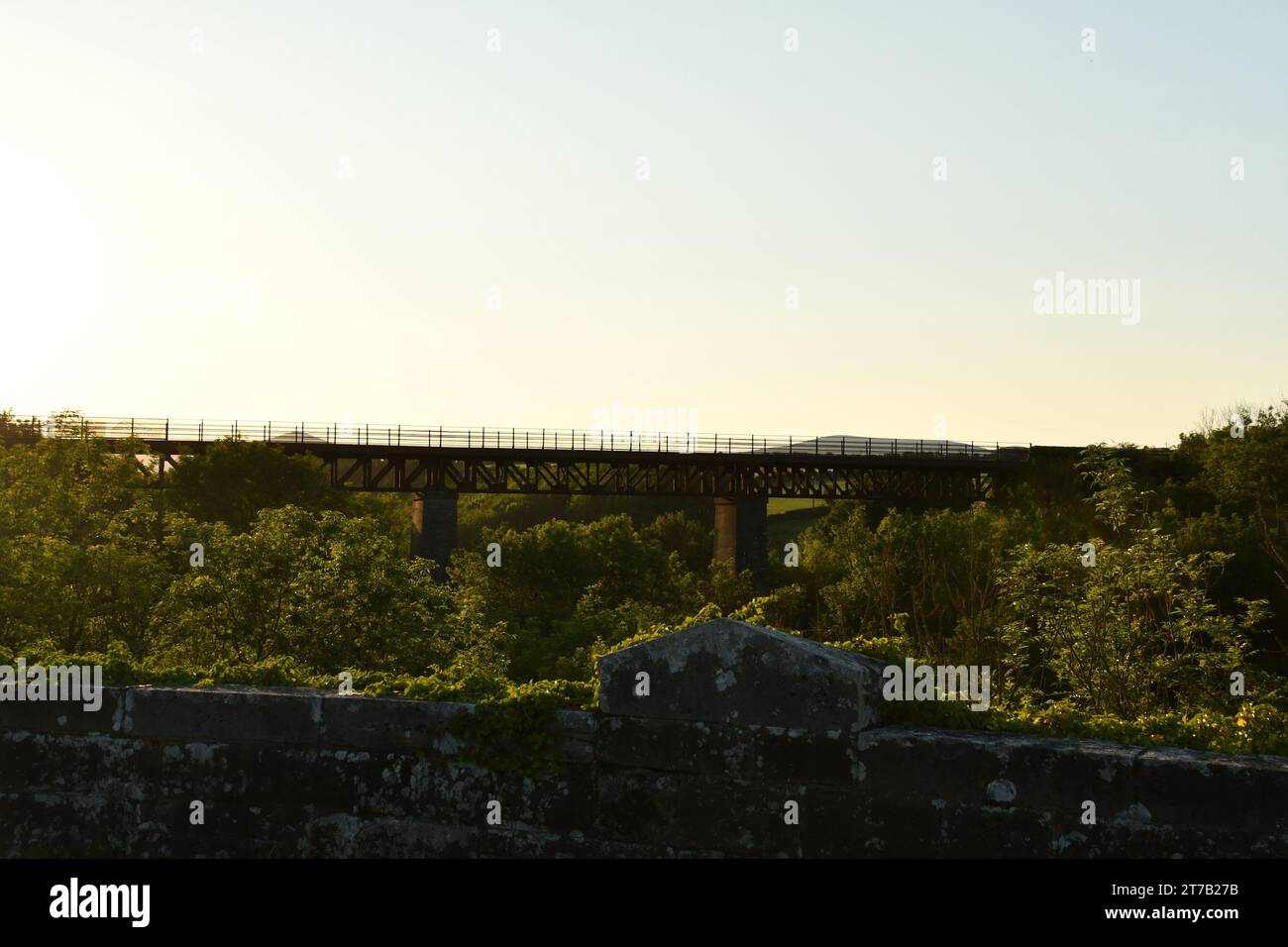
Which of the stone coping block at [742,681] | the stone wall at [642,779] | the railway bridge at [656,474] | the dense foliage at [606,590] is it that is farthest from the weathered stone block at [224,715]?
the railway bridge at [656,474]

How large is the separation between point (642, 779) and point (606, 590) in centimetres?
4178

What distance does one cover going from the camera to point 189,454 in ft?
155

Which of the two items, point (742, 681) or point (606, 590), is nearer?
point (742, 681)

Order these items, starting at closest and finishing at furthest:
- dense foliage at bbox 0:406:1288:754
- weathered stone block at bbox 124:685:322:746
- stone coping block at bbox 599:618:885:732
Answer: stone coping block at bbox 599:618:885:732
weathered stone block at bbox 124:685:322:746
dense foliage at bbox 0:406:1288:754

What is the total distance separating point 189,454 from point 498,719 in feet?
148

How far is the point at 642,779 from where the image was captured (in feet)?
17.6

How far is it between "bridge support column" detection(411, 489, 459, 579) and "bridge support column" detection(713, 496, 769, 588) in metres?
12.2

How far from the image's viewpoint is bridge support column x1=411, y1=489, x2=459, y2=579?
2009 inches

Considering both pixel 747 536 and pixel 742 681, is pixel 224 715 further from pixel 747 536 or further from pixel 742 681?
pixel 747 536

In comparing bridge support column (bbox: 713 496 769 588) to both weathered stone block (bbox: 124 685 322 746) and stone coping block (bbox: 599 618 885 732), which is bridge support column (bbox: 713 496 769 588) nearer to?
weathered stone block (bbox: 124 685 322 746)

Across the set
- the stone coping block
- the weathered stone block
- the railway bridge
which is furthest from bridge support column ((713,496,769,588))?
the stone coping block

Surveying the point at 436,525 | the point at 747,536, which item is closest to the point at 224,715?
the point at 436,525
